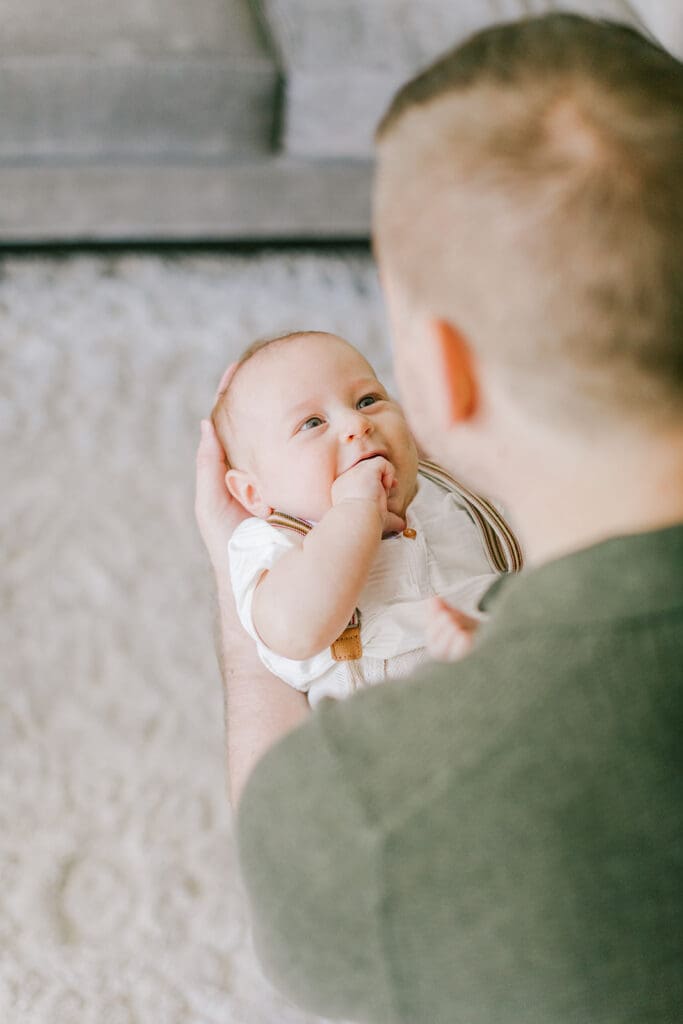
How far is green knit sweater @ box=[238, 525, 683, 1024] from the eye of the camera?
1.81 ft

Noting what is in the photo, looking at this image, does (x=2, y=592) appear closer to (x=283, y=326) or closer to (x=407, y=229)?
(x=283, y=326)

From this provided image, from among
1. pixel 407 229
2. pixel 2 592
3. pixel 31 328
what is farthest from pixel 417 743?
pixel 31 328

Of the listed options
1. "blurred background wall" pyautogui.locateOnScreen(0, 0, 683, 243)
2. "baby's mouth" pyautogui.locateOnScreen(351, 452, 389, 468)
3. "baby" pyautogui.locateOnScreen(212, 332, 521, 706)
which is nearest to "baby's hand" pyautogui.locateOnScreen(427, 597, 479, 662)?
"baby" pyautogui.locateOnScreen(212, 332, 521, 706)

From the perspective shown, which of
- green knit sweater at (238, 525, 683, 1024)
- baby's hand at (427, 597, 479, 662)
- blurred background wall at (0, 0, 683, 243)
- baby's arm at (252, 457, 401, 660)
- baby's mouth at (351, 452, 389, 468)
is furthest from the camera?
blurred background wall at (0, 0, 683, 243)

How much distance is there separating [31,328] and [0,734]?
3.12 ft

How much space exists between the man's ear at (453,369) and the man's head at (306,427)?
44cm

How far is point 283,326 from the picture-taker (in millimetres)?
2242

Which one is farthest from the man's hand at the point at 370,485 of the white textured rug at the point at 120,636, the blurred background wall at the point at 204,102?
the blurred background wall at the point at 204,102

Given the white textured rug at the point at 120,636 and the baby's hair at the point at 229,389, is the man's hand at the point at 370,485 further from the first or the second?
the white textured rug at the point at 120,636

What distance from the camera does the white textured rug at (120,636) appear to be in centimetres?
137

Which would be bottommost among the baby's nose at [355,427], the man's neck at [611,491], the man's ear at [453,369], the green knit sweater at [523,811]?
the baby's nose at [355,427]

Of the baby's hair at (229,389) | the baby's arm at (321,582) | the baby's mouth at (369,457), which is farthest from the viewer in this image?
the baby's hair at (229,389)

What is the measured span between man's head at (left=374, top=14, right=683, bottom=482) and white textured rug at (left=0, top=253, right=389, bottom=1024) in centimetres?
100

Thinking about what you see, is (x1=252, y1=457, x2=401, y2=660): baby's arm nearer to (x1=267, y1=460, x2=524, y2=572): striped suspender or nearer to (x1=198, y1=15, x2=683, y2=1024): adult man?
(x1=267, y1=460, x2=524, y2=572): striped suspender
